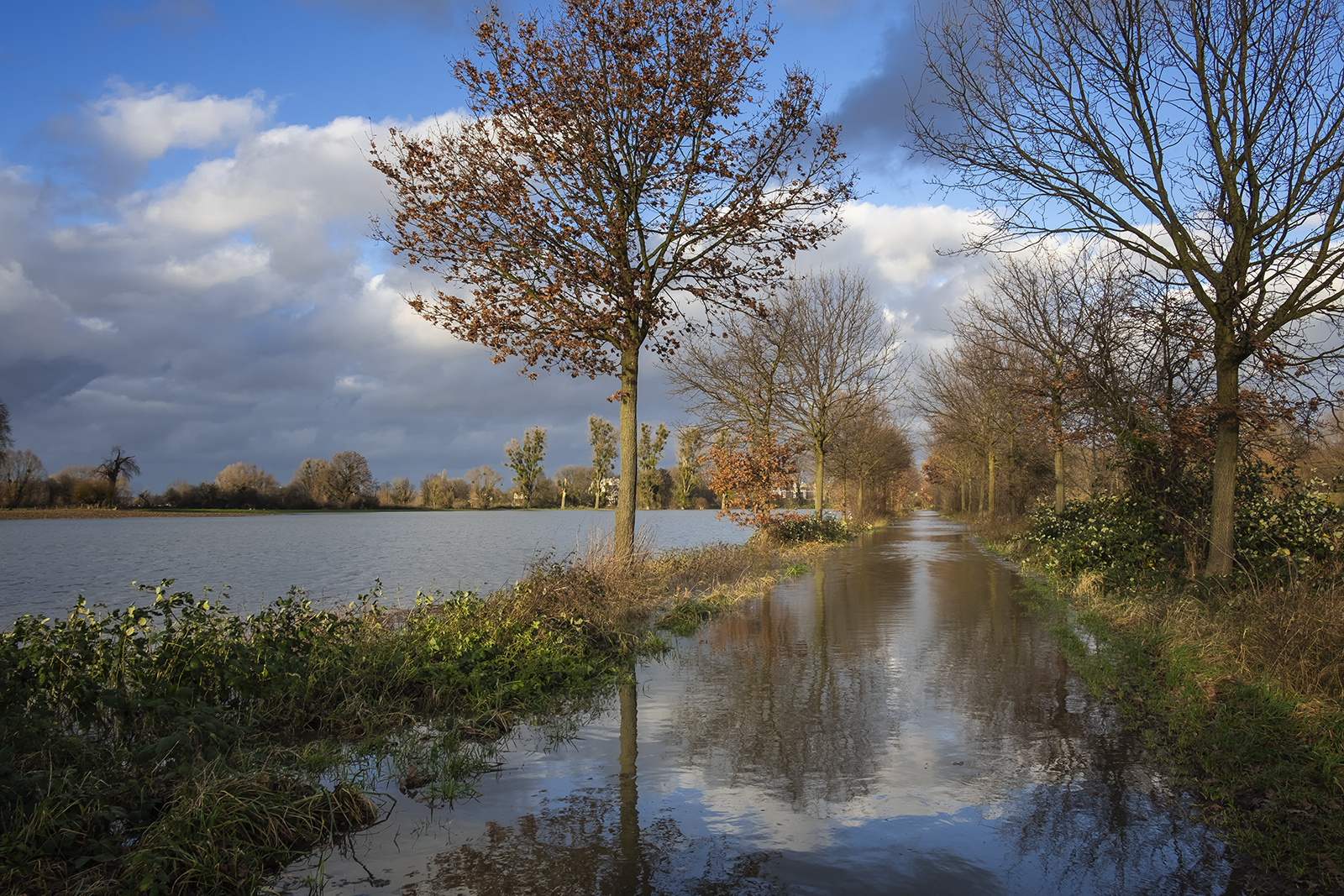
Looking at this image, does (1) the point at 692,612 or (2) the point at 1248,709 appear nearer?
(2) the point at 1248,709

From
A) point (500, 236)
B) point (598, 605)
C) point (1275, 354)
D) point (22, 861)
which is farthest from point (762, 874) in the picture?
point (500, 236)

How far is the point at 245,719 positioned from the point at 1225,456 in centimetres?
1076

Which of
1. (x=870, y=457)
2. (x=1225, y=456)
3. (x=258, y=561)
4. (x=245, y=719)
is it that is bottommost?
(x=258, y=561)

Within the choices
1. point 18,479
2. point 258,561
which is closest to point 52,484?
point 18,479

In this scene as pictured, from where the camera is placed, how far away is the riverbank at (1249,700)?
4.16 meters

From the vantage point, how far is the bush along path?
3740 mm

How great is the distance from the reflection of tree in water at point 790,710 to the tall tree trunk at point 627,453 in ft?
8.52

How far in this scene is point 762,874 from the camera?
12.2 feet

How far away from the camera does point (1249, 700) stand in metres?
6.03

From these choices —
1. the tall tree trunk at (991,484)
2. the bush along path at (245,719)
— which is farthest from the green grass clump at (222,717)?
the tall tree trunk at (991,484)

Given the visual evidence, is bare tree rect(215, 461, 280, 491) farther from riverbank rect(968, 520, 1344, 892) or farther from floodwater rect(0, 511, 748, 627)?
riverbank rect(968, 520, 1344, 892)

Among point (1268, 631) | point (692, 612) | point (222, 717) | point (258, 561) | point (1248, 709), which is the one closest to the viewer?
point (222, 717)

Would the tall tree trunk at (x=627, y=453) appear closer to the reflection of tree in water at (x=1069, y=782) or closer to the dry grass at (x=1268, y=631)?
the reflection of tree in water at (x=1069, y=782)

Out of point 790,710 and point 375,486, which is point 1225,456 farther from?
point 375,486
